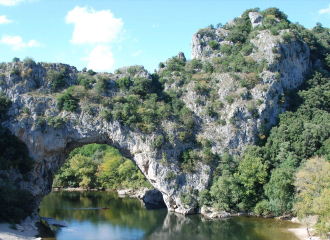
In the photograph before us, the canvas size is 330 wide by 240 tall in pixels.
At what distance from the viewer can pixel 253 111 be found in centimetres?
4981

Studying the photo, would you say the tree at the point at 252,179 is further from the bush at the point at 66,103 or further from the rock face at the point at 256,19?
the rock face at the point at 256,19

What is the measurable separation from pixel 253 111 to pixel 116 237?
3055 cm

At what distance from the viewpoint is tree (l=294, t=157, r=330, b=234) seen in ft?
93.2

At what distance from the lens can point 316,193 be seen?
3117cm

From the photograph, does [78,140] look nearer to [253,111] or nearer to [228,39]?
[253,111]

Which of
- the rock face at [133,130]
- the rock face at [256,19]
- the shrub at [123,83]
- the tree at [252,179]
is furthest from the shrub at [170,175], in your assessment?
the rock face at [256,19]

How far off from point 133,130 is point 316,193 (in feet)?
89.8

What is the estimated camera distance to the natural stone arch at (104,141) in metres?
42.3

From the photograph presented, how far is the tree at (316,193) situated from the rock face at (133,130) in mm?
15431

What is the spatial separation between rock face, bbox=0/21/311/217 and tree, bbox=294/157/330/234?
1543 centimetres

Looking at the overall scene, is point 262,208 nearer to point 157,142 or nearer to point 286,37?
point 157,142

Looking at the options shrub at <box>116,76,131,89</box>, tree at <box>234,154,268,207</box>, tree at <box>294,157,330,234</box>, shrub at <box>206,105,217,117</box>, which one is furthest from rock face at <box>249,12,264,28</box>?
tree at <box>294,157,330,234</box>

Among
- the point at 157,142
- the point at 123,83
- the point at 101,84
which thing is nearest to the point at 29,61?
the point at 101,84

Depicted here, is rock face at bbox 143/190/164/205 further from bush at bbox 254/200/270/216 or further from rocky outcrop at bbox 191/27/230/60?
rocky outcrop at bbox 191/27/230/60
